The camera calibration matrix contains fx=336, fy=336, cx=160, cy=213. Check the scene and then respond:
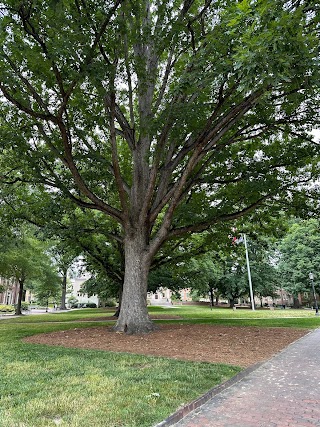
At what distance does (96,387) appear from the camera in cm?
472

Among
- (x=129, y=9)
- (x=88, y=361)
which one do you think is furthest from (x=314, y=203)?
(x=88, y=361)

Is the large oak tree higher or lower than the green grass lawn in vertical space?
higher

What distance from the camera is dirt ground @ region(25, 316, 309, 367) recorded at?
736cm

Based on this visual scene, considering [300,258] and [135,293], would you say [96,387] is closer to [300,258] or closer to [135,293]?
[135,293]

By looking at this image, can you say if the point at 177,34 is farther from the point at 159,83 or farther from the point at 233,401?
the point at 233,401

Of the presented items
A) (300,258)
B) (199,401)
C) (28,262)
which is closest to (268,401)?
(199,401)

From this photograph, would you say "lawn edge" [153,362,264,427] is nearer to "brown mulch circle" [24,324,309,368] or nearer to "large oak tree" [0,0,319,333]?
"brown mulch circle" [24,324,309,368]

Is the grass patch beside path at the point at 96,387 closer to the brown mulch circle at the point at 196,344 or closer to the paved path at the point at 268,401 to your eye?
the paved path at the point at 268,401

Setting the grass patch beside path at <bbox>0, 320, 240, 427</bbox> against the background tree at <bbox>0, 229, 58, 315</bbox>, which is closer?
the grass patch beside path at <bbox>0, 320, 240, 427</bbox>

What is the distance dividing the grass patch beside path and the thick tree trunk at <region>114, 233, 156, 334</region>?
343 cm

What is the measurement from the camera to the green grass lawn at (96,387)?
12.0ft

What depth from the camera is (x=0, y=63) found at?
25.2ft

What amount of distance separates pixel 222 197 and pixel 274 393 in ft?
29.7

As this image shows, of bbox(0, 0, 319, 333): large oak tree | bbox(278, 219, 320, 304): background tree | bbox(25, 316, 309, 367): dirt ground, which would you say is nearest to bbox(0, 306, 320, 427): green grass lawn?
bbox(25, 316, 309, 367): dirt ground
